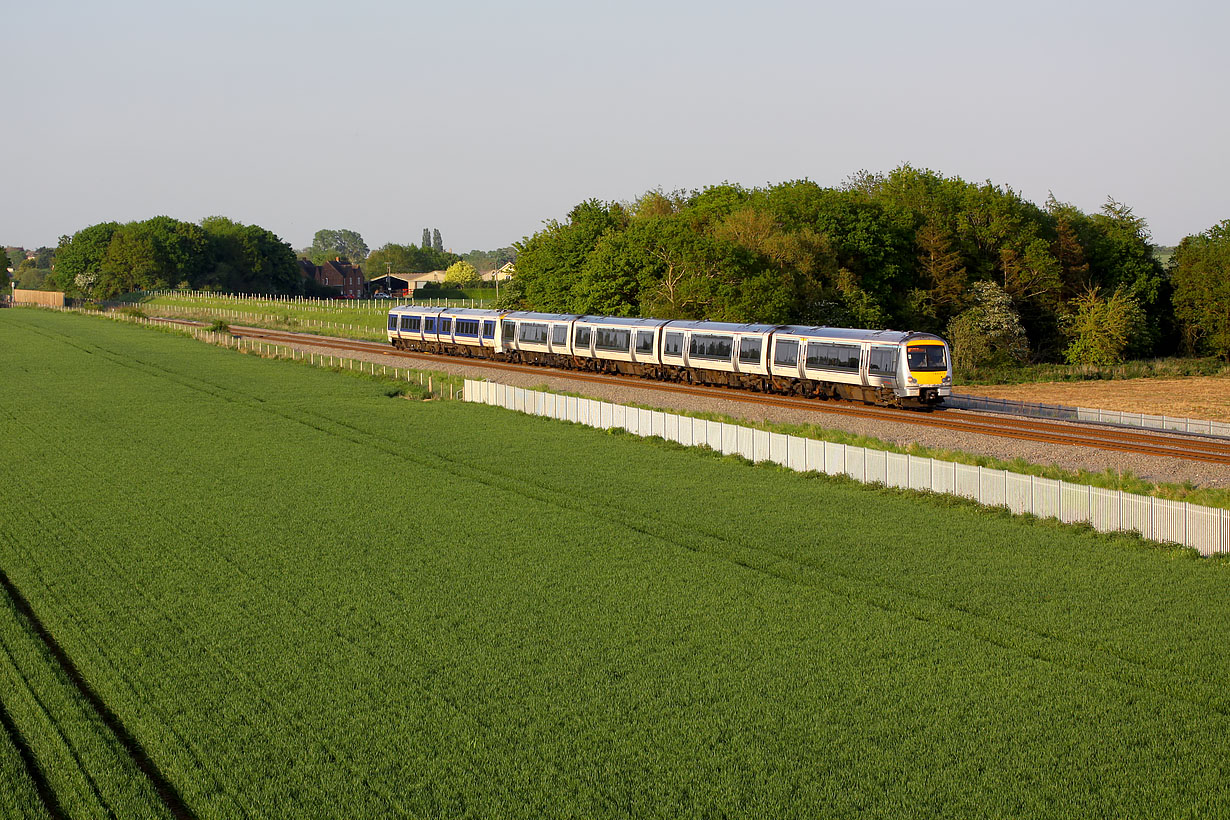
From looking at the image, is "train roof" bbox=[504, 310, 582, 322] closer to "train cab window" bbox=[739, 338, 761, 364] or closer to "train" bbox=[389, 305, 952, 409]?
"train" bbox=[389, 305, 952, 409]

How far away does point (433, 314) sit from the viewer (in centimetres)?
7362

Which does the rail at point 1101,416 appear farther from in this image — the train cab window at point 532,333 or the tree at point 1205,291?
the tree at point 1205,291

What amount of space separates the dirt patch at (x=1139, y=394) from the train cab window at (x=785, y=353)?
1493cm

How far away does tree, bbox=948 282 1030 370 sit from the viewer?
223ft

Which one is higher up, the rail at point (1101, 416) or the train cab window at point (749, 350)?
the train cab window at point (749, 350)

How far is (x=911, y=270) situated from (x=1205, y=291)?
69.7 ft

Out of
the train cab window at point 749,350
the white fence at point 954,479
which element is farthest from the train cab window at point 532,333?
the white fence at point 954,479

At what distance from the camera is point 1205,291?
3113 inches

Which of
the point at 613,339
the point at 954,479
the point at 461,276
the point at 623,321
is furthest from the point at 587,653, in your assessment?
the point at 461,276

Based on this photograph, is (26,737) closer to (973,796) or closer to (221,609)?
(221,609)

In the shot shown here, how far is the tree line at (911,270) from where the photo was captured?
68.2 meters

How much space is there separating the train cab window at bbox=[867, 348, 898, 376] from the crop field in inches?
514

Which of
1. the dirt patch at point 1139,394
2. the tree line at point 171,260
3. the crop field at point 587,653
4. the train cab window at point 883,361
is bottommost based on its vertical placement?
the crop field at point 587,653

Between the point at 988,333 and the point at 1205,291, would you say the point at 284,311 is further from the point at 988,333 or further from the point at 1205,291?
the point at 1205,291
